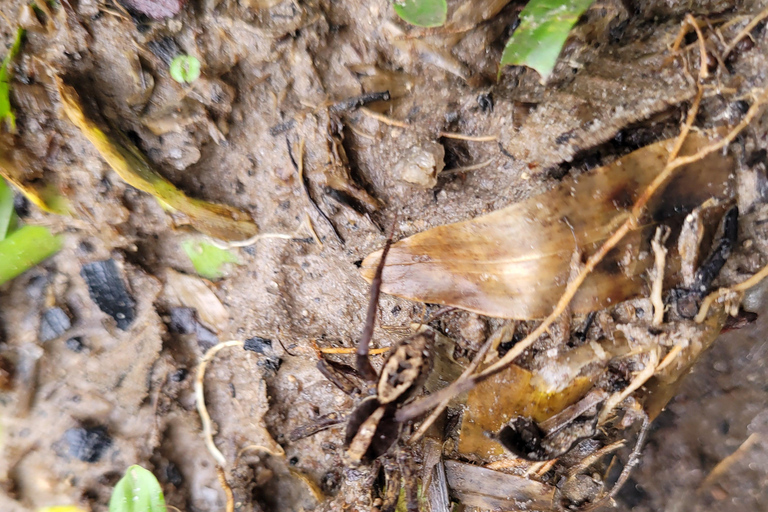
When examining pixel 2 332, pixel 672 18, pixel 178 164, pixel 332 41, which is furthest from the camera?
pixel 2 332

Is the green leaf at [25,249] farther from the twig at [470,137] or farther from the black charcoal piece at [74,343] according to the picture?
the twig at [470,137]

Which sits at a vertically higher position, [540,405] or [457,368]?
[457,368]

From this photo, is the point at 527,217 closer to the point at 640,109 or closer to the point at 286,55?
the point at 640,109

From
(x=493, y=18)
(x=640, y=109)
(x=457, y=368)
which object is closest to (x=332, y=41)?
(x=493, y=18)

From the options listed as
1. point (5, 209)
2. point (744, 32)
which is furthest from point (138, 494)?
point (744, 32)

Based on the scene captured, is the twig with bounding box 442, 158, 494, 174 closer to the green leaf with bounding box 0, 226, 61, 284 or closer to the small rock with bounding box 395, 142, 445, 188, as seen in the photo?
the small rock with bounding box 395, 142, 445, 188

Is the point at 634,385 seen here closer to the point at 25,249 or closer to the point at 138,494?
the point at 138,494

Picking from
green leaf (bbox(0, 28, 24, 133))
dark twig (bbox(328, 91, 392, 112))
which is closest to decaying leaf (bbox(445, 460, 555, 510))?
dark twig (bbox(328, 91, 392, 112))
